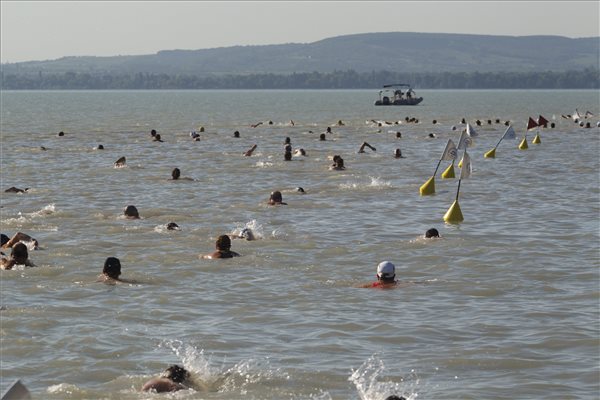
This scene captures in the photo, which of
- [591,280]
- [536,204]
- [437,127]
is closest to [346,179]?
[536,204]

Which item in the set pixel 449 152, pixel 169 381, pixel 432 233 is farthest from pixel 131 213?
pixel 169 381

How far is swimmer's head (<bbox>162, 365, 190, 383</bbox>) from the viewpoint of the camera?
13703 mm

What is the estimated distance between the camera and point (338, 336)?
16266mm

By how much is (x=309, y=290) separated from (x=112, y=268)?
11.4 feet

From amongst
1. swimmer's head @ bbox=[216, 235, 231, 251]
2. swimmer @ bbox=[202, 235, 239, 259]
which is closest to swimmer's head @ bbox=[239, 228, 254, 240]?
swimmer @ bbox=[202, 235, 239, 259]

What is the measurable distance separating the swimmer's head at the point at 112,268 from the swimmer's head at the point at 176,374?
258 inches

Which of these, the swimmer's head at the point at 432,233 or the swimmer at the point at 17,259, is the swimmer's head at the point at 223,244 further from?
the swimmer's head at the point at 432,233

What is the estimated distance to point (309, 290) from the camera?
19.7 metres

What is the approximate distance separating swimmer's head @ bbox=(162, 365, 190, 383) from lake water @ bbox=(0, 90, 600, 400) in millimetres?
313

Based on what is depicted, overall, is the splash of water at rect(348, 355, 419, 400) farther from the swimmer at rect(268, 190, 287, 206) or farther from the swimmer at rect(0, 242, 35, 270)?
the swimmer at rect(268, 190, 287, 206)

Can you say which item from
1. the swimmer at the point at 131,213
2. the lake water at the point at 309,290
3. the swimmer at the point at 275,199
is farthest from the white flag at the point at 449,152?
the swimmer at the point at 131,213

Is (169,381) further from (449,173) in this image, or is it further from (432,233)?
(449,173)

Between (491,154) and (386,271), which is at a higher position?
(386,271)

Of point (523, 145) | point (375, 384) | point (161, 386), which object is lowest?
point (523, 145)
